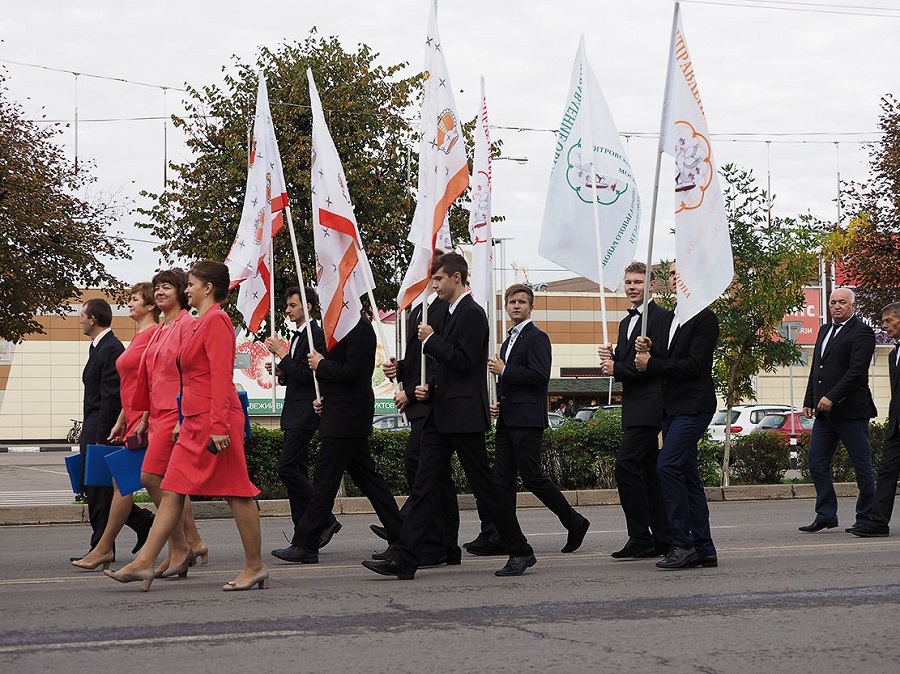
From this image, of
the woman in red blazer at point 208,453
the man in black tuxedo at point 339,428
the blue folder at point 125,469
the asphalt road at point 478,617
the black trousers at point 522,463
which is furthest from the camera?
the black trousers at point 522,463

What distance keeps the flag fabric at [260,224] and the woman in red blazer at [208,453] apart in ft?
12.4

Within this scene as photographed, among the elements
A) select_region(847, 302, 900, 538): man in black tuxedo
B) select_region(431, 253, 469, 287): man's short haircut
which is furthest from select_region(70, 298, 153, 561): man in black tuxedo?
select_region(847, 302, 900, 538): man in black tuxedo

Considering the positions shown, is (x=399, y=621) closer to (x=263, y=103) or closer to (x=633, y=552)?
(x=633, y=552)

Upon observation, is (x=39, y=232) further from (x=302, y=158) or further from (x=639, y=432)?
(x=639, y=432)

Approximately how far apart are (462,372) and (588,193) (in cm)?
269

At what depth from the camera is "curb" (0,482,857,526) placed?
13625mm

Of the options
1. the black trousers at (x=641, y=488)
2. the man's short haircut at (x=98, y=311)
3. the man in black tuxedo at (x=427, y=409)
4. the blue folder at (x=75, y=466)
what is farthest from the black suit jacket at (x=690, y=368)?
the blue folder at (x=75, y=466)

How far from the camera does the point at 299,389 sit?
10188 mm

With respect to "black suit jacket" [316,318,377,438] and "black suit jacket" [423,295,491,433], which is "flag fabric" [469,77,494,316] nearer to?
"black suit jacket" [316,318,377,438]

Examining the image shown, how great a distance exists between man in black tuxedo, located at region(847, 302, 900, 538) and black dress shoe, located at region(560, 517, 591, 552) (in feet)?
8.96

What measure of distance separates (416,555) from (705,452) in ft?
31.5

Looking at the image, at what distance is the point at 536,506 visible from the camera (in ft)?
51.7

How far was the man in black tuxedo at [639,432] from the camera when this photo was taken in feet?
30.1

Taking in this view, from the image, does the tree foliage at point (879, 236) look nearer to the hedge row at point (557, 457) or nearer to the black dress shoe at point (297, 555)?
the hedge row at point (557, 457)
